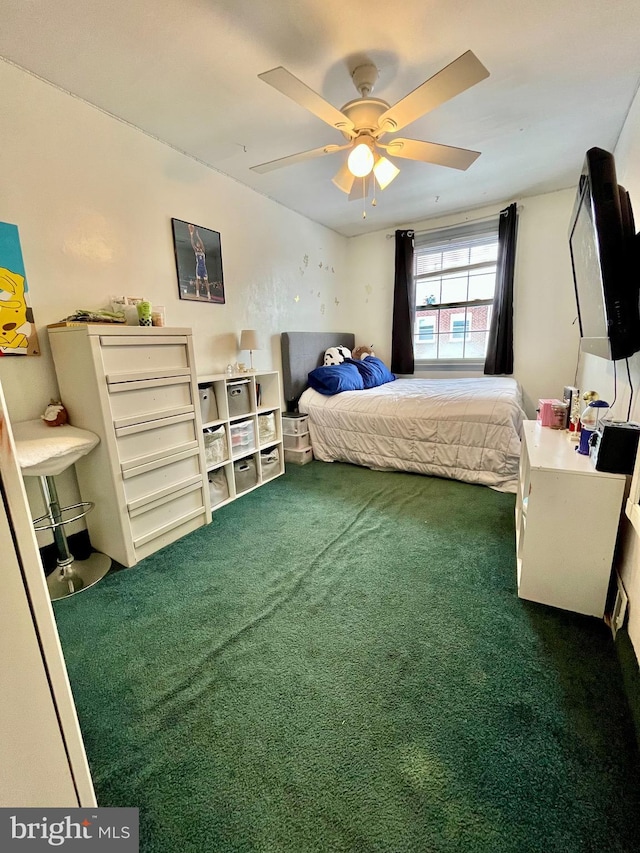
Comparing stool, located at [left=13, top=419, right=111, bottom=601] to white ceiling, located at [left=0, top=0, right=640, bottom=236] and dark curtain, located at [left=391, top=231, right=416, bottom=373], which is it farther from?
dark curtain, located at [left=391, top=231, right=416, bottom=373]

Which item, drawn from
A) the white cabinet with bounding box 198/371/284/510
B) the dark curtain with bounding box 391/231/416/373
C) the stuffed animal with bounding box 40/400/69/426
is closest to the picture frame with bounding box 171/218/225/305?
the white cabinet with bounding box 198/371/284/510

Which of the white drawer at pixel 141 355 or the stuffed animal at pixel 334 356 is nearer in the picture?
the white drawer at pixel 141 355

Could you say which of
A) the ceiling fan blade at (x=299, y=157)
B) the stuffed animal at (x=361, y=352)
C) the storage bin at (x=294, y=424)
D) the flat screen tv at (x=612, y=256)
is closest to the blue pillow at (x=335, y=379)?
the storage bin at (x=294, y=424)

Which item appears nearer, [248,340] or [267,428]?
[248,340]

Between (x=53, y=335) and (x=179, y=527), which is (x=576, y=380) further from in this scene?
(x=53, y=335)

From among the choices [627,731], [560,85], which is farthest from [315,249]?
[627,731]

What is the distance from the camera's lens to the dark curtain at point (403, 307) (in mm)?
4184

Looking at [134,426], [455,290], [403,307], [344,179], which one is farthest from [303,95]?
[455,290]

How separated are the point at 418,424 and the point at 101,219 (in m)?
2.58

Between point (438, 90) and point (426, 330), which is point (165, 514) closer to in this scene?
point (438, 90)

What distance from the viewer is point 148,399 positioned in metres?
1.95

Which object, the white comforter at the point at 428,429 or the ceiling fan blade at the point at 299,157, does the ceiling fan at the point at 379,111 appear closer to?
the ceiling fan blade at the point at 299,157

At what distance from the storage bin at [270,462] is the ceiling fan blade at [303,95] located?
2292mm

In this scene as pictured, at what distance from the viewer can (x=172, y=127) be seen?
2.18 m
